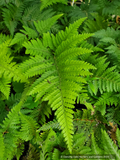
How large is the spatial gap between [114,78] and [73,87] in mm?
845

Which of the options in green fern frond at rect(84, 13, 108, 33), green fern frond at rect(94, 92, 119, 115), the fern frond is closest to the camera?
the fern frond

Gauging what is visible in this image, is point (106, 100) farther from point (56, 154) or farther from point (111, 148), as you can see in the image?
point (56, 154)

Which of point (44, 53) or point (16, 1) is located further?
point (16, 1)

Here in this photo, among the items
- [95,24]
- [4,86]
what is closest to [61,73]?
[4,86]

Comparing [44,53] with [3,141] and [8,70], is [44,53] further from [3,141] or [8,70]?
[3,141]

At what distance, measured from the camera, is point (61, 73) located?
1.85 metres

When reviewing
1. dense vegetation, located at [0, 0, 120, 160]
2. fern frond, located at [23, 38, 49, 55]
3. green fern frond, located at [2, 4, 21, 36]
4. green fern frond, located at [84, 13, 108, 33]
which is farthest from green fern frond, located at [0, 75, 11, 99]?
green fern frond, located at [84, 13, 108, 33]

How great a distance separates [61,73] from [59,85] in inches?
7.2

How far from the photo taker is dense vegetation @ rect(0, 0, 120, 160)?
68.9 inches

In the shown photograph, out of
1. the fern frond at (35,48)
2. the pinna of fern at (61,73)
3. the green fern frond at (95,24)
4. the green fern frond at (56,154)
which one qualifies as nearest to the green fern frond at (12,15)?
the fern frond at (35,48)

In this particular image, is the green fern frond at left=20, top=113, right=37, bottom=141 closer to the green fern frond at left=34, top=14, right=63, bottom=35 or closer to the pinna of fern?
the pinna of fern

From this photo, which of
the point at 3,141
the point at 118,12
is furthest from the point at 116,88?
the point at 3,141

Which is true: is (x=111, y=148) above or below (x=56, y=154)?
above

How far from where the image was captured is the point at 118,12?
2.61m
